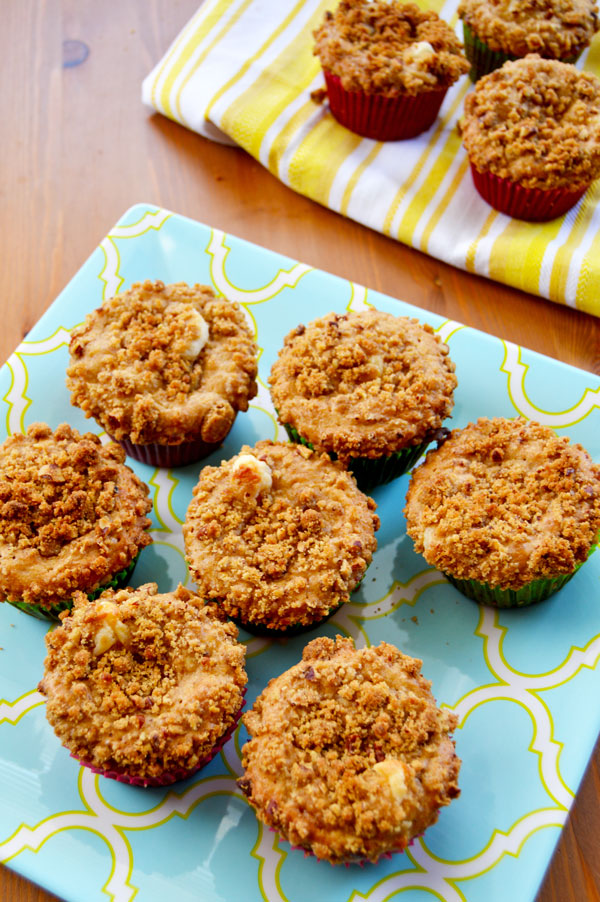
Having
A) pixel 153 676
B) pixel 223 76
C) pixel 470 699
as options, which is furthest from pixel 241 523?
pixel 223 76

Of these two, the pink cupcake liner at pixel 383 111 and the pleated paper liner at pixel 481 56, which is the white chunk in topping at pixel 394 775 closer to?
the pink cupcake liner at pixel 383 111

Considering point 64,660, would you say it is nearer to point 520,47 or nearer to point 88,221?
A: point 88,221

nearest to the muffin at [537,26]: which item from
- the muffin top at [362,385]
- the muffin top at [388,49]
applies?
the muffin top at [388,49]

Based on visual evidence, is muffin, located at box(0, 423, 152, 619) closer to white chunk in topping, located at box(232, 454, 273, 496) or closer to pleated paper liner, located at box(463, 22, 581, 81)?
white chunk in topping, located at box(232, 454, 273, 496)

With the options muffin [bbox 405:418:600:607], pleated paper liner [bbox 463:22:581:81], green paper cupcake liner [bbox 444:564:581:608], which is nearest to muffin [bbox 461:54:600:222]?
pleated paper liner [bbox 463:22:581:81]

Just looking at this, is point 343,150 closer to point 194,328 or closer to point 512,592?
point 194,328

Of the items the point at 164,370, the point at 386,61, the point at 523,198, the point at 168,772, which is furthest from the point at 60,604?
the point at 386,61
